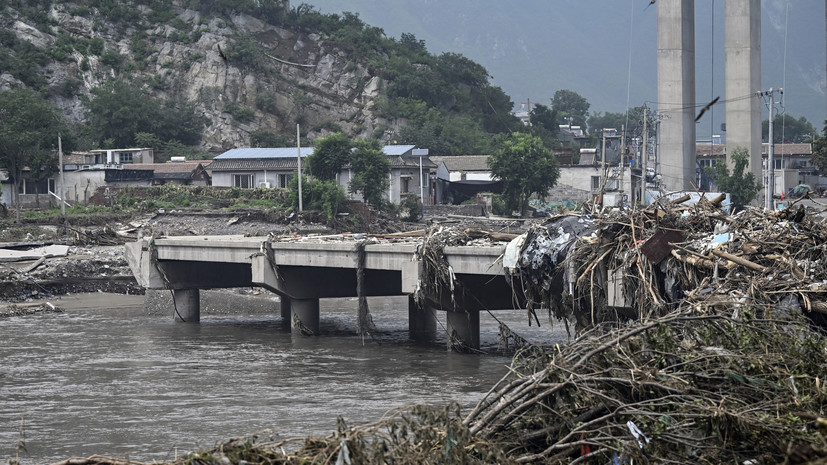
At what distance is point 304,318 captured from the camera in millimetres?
25875

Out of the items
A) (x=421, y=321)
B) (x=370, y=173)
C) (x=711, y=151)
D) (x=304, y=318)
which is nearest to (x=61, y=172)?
(x=370, y=173)

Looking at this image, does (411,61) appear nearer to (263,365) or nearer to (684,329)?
(263,365)

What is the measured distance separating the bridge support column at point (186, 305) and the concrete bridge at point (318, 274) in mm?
31

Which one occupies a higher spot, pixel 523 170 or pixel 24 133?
pixel 24 133

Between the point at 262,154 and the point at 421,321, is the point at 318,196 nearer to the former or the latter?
the point at 262,154

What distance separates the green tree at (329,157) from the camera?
190 feet

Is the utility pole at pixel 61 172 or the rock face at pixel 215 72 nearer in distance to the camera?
the utility pole at pixel 61 172

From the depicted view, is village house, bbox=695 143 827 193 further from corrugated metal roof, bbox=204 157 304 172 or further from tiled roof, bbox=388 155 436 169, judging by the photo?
corrugated metal roof, bbox=204 157 304 172

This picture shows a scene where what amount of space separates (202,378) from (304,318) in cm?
691

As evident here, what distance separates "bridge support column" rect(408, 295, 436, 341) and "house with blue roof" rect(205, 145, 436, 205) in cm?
3370

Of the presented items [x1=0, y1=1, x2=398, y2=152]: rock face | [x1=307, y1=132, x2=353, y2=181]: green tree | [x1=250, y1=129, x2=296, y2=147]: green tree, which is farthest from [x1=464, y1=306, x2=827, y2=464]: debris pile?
[x1=0, y1=1, x2=398, y2=152]: rock face

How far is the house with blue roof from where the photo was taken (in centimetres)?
6106

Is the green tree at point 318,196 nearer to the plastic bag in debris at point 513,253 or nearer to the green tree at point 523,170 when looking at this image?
the green tree at point 523,170

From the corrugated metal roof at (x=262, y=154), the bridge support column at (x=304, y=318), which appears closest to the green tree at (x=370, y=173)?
the corrugated metal roof at (x=262, y=154)
